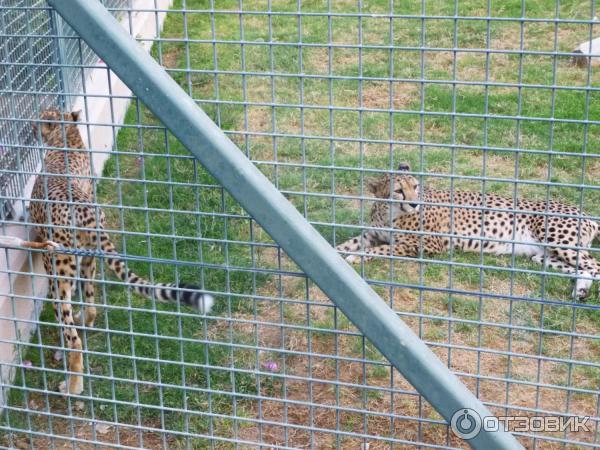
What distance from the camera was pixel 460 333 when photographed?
4680 millimetres

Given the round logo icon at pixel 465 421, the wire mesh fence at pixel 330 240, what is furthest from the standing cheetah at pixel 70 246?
the round logo icon at pixel 465 421

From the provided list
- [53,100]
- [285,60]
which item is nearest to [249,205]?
[53,100]

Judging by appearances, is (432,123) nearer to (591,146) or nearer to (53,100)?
(591,146)

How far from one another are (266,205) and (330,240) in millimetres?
3299

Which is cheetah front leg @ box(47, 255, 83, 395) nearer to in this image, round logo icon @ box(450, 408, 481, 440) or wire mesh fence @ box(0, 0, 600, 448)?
wire mesh fence @ box(0, 0, 600, 448)

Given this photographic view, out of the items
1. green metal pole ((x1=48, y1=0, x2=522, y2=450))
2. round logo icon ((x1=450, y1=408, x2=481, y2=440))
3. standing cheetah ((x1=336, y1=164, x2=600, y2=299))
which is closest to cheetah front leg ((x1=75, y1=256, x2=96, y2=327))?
standing cheetah ((x1=336, y1=164, x2=600, y2=299))

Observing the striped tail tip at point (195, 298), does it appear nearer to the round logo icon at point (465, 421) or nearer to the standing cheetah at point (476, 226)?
the round logo icon at point (465, 421)

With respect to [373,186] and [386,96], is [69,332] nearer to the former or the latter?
[373,186]

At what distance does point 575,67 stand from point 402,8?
1579 mm

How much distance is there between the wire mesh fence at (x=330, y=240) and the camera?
2738 millimetres

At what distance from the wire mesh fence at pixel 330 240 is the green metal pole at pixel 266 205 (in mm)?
227

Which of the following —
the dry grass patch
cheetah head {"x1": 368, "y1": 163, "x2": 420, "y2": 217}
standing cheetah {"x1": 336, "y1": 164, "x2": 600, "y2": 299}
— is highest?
the dry grass patch

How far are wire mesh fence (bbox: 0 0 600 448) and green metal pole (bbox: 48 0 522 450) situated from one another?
0.23 meters

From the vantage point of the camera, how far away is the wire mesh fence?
2738 mm
